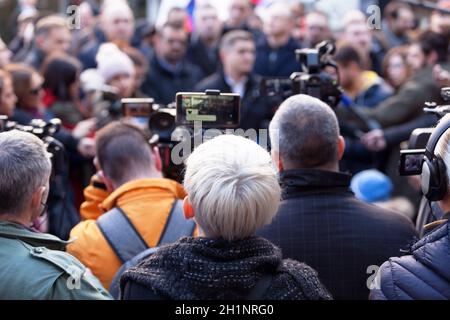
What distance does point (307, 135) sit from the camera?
328 centimetres

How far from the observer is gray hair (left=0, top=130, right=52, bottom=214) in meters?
2.65

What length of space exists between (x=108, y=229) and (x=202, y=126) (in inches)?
22.7

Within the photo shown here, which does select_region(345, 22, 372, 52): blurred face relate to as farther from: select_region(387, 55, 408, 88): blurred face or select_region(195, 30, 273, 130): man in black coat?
select_region(195, 30, 273, 130): man in black coat

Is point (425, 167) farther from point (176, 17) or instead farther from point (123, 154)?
point (176, 17)

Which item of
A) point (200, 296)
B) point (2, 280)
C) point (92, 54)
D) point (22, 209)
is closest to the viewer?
point (200, 296)

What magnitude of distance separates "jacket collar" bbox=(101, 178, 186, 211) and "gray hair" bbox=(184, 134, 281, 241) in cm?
114

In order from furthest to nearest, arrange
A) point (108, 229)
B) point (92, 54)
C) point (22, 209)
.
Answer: point (92, 54) → point (108, 229) → point (22, 209)

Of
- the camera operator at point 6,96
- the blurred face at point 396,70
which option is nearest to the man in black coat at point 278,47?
the blurred face at point 396,70

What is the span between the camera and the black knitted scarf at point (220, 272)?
2285mm

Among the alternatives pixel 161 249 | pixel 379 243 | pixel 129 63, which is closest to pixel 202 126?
pixel 379 243

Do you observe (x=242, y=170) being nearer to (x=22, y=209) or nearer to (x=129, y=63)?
(x=22, y=209)

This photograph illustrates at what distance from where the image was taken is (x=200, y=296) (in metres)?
2.30
